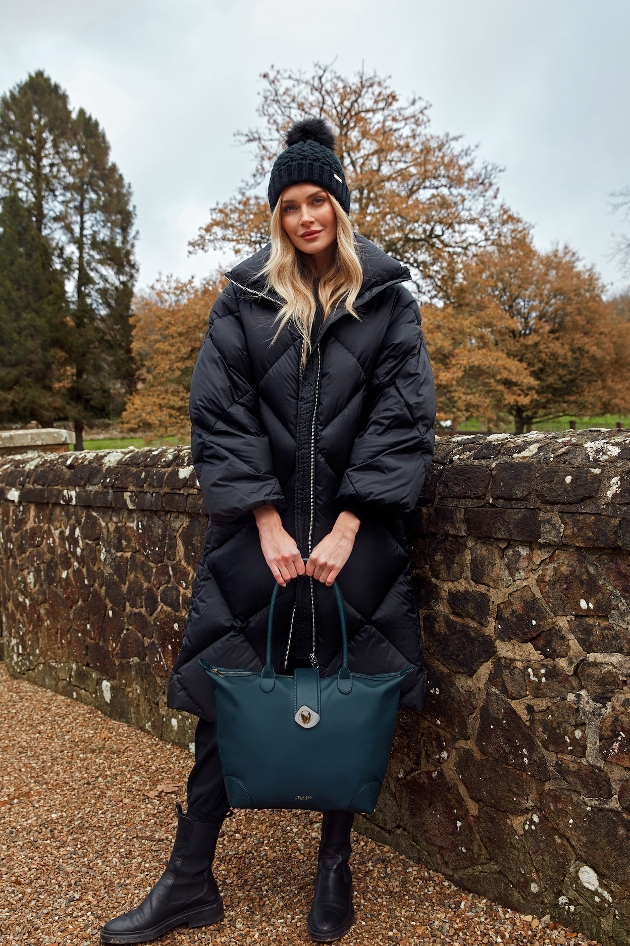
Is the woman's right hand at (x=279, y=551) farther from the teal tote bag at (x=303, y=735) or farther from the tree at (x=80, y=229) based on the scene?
the tree at (x=80, y=229)

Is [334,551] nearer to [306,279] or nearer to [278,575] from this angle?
[278,575]

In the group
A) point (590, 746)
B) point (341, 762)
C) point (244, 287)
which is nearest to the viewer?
point (341, 762)

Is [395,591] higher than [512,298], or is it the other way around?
[512,298]

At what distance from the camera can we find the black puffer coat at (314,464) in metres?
2.07

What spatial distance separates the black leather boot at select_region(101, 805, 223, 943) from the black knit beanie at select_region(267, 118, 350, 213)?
209cm

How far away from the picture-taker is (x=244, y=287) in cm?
225

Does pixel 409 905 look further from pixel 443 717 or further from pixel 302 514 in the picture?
pixel 302 514

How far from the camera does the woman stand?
2.07 meters

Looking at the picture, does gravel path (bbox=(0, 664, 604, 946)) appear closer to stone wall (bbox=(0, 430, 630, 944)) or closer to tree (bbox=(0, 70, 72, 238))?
stone wall (bbox=(0, 430, 630, 944))

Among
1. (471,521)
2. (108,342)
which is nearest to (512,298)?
(108,342)

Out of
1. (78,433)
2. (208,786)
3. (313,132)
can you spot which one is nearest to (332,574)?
(208,786)

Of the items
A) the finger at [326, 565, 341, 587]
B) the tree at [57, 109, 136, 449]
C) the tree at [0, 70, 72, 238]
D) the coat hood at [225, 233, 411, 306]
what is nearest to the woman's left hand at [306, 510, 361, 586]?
the finger at [326, 565, 341, 587]

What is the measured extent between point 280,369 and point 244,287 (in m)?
0.32

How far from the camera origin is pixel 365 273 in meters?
2.21
